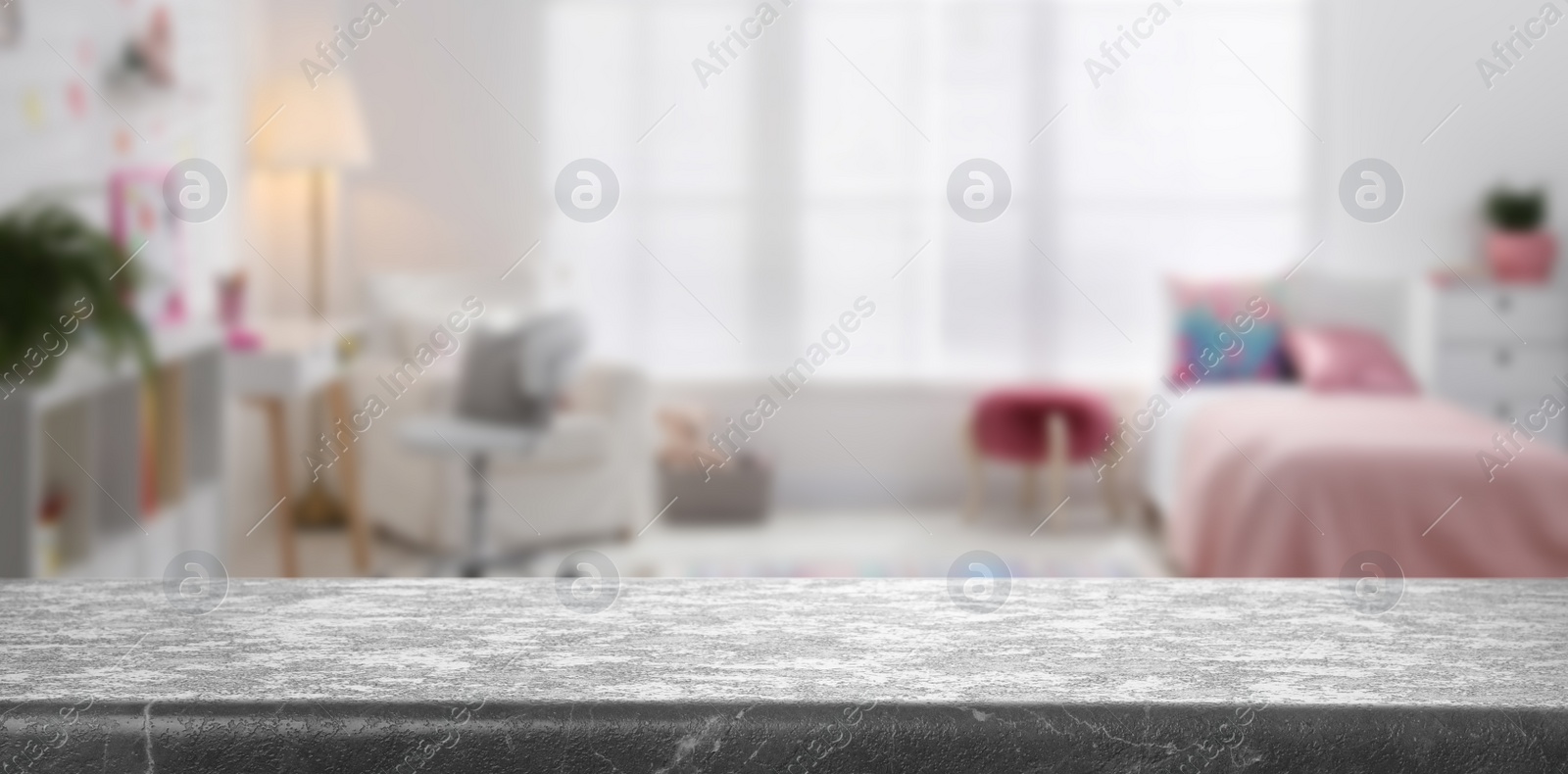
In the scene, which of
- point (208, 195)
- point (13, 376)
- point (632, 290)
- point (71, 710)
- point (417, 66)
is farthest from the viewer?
point (632, 290)

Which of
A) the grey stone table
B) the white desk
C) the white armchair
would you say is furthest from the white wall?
the grey stone table

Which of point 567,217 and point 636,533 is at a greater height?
point 567,217

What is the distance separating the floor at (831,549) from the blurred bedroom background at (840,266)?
0.01 m

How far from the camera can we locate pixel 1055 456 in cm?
254

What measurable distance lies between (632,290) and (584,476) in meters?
0.43

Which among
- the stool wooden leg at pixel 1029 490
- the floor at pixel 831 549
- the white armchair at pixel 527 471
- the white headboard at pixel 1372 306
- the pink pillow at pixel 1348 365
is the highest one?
the white headboard at pixel 1372 306

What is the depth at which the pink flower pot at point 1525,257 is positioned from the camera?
2.43m

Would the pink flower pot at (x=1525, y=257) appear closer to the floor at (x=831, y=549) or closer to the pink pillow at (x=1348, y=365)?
the pink pillow at (x=1348, y=365)

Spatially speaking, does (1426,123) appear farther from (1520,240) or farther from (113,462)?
(113,462)

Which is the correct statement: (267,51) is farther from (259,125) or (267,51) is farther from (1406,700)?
(1406,700)

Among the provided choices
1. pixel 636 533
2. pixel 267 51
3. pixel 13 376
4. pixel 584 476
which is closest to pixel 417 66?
pixel 267 51

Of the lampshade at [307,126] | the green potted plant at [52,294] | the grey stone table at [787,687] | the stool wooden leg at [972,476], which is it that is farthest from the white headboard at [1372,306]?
the grey stone table at [787,687]

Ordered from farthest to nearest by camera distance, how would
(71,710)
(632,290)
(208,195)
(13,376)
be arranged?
1. (632,290)
2. (208,195)
3. (13,376)
4. (71,710)

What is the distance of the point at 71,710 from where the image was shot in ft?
0.89
